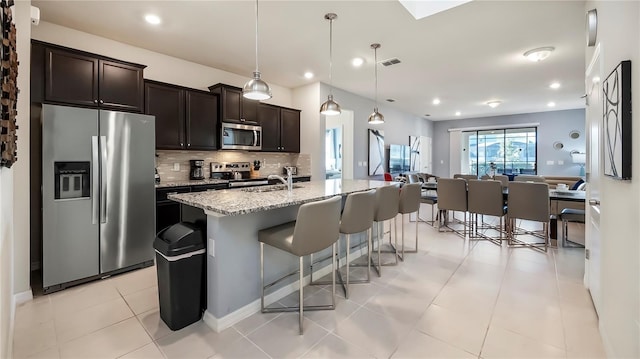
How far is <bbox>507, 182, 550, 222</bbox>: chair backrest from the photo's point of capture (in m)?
3.59

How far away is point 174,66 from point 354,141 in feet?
11.9

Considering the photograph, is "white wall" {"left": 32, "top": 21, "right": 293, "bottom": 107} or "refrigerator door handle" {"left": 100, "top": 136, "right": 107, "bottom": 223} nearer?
"refrigerator door handle" {"left": 100, "top": 136, "right": 107, "bottom": 223}

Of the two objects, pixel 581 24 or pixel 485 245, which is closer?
pixel 581 24

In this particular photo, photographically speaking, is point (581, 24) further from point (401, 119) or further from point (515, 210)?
point (401, 119)

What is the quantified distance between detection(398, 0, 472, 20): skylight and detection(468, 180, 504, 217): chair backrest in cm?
235

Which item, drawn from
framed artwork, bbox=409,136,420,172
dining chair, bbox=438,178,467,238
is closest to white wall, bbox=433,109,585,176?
framed artwork, bbox=409,136,420,172

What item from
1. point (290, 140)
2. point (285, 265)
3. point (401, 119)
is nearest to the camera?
point (285, 265)

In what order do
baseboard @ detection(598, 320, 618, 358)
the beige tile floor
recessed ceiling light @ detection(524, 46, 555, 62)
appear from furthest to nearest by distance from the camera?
recessed ceiling light @ detection(524, 46, 555, 62)
the beige tile floor
baseboard @ detection(598, 320, 618, 358)

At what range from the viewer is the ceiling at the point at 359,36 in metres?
2.82

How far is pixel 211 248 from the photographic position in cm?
203

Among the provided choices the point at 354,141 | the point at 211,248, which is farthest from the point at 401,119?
the point at 211,248

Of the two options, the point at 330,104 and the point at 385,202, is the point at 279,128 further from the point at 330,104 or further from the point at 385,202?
the point at 385,202

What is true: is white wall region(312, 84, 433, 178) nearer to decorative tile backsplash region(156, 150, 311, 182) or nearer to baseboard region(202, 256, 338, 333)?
decorative tile backsplash region(156, 150, 311, 182)

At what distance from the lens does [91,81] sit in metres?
2.88
